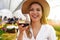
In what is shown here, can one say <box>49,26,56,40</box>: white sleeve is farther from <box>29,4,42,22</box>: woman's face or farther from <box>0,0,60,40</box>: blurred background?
<box>29,4,42,22</box>: woman's face

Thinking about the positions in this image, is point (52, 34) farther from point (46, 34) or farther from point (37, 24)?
point (37, 24)

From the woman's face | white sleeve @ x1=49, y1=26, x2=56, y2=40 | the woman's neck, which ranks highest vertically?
the woman's face

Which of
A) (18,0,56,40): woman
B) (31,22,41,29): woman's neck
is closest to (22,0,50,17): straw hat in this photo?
(18,0,56,40): woman

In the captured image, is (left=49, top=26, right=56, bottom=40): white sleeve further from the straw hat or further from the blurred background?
the straw hat

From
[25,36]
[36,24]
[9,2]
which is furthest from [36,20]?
[9,2]

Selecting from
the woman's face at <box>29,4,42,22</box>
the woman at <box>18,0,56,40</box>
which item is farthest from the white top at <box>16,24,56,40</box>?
the woman's face at <box>29,4,42,22</box>

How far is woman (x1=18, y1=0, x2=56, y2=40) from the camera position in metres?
1.38

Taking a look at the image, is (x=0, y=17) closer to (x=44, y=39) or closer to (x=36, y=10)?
(x=36, y=10)

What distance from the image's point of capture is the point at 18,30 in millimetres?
1402

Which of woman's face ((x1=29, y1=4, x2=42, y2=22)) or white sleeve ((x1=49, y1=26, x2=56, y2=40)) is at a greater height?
woman's face ((x1=29, y1=4, x2=42, y2=22))

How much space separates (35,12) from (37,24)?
5.1 inches

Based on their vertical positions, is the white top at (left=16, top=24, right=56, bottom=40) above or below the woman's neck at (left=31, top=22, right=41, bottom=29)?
below

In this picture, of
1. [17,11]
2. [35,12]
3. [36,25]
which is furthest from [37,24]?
[17,11]

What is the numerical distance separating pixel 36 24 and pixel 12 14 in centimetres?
27
